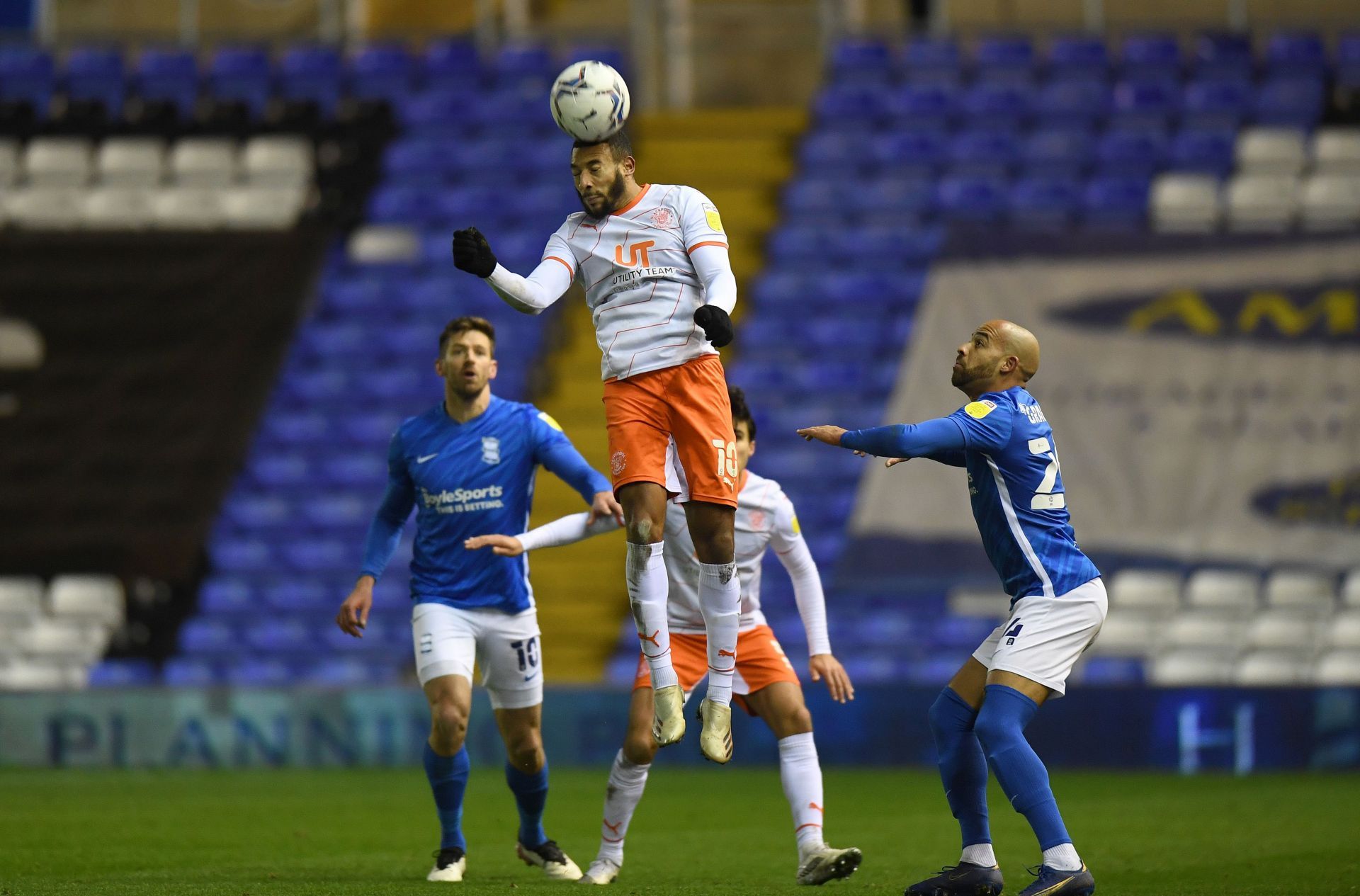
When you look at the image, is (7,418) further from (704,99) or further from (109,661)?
(704,99)

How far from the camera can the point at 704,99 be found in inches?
797

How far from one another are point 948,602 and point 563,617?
3274 mm

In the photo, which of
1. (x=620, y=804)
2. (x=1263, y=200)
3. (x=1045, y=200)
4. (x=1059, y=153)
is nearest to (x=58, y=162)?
(x=1045, y=200)

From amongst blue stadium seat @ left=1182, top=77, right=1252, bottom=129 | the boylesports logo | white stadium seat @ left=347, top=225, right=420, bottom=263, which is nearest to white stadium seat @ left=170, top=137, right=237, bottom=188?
white stadium seat @ left=347, top=225, right=420, bottom=263

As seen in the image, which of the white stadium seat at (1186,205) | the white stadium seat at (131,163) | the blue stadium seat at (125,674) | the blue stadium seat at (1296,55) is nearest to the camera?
the blue stadium seat at (125,674)

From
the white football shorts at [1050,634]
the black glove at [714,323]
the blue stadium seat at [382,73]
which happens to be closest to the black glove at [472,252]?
the black glove at [714,323]

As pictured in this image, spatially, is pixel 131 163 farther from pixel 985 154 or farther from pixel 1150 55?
pixel 1150 55

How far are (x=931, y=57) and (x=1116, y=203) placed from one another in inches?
120

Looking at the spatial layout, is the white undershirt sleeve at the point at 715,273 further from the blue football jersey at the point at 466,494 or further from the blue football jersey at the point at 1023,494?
the blue football jersey at the point at 466,494

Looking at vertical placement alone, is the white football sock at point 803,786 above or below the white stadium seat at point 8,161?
below

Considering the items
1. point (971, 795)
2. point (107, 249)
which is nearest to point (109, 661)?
point (107, 249)

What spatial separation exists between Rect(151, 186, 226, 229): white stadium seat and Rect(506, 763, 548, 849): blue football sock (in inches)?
477

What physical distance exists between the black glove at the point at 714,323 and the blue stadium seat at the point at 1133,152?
1229 centimetres

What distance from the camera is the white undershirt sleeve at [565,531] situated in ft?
23.2
